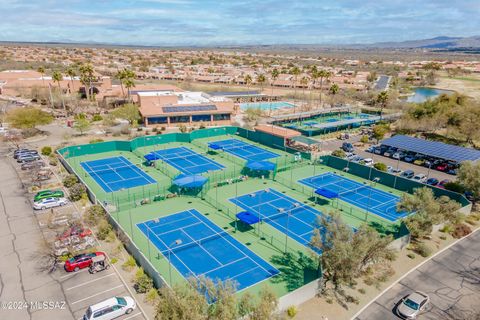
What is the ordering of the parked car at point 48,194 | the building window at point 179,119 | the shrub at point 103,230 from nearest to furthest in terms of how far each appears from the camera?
the shrub at point 103,230, the parked car at point 48,194, the building window at point 179,119

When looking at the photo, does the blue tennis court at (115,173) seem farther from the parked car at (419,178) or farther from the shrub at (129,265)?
the parked car at (419,178)

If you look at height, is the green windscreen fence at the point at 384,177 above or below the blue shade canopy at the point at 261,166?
below

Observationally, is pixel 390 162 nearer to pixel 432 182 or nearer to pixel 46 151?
pixel 432 182

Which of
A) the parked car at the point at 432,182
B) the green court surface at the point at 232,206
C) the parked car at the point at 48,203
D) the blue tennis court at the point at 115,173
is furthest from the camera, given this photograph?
the blue tennis court at the point at 115,173

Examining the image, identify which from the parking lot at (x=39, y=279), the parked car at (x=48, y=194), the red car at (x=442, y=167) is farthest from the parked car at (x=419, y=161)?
the parked car at (x=48, y=194)

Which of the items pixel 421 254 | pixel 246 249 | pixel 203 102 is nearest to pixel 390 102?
pixel 203 102

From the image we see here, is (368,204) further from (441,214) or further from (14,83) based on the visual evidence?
(14,83)

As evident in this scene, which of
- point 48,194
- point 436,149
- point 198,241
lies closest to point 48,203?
point 48,194
